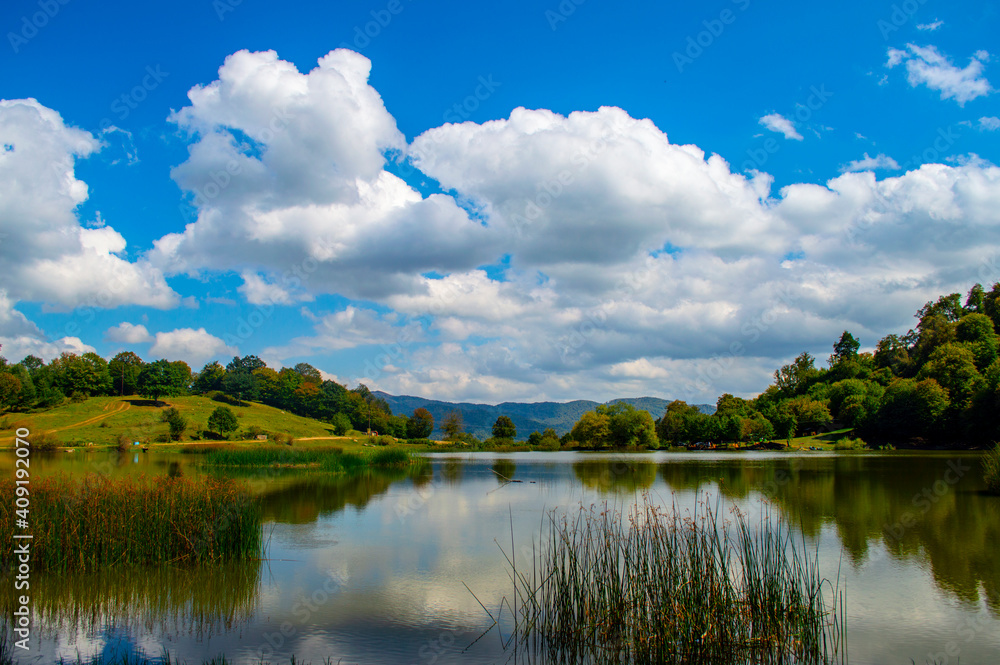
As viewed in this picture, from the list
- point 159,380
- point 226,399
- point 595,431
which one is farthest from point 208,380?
point 595,431

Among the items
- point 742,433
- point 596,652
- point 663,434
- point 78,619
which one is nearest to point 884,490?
point 596,652

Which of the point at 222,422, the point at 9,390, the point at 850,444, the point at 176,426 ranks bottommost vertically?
the point at 850,444

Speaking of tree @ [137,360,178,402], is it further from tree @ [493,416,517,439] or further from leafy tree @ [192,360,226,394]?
tree @ [493,416,517,439]

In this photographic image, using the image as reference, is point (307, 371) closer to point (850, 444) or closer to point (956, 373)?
point (850, 444)

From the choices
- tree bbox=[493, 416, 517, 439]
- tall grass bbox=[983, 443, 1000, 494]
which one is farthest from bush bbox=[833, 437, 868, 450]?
tall grass bbox=[983, 443, 1000, 494]

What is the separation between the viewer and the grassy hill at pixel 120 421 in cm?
6281

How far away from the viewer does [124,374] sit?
97.3 meters

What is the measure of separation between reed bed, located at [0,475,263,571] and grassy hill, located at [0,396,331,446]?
56856mm

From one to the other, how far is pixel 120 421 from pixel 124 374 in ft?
104

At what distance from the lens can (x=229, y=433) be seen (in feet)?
229

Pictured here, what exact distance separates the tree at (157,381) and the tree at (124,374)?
3.10 meters

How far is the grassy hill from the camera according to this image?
62.8 m

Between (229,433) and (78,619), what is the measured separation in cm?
6728

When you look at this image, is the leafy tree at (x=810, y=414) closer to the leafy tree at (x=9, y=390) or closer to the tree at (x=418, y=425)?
the tree at (x=418, y=425)
